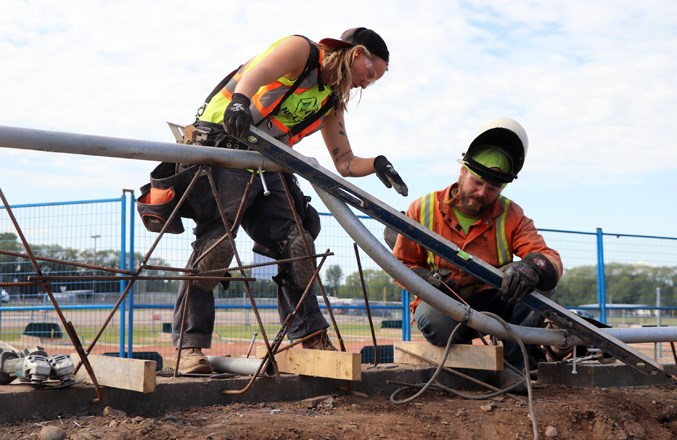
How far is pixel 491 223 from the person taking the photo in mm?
4277

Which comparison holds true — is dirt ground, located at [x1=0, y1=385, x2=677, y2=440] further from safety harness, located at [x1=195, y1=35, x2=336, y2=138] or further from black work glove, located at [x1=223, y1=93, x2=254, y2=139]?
safety harness, located at [x1=195, y1=35, x2=336, y2=138]

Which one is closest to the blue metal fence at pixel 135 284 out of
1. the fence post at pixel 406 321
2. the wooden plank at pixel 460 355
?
the fence post at pixel 406 321

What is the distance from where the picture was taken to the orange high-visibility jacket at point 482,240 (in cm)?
423

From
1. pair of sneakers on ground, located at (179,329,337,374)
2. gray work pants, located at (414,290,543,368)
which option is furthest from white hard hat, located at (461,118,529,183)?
pair of sneakers on ground, located at (179,329,337,374)

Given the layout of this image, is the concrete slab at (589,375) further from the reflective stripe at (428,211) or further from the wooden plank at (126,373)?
the wooden plank at (126,373)

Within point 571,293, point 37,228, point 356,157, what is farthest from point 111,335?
point 571,293

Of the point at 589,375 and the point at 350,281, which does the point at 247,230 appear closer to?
the point at 589,375

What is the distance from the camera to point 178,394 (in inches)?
128

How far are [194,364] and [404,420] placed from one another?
1.09 m

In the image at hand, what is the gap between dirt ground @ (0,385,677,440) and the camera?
2738 mm

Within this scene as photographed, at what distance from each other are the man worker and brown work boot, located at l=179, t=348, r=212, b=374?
1238mm

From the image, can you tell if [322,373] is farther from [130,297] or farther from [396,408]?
[130,297]

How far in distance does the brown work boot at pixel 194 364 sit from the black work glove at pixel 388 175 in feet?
4.38

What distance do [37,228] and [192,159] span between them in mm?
6117
